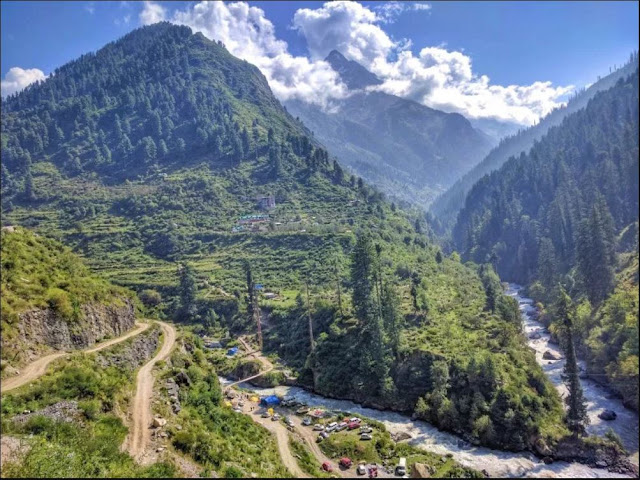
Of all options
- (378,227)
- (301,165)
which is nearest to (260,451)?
(378,227)

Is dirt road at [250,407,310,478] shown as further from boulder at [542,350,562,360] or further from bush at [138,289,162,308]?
boulder at [542,350,562,360]

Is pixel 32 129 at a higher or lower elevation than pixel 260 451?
higher

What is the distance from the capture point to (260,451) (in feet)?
94.6

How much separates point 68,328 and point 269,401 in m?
28.8

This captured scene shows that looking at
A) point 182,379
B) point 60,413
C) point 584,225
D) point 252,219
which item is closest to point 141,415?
point 60,413

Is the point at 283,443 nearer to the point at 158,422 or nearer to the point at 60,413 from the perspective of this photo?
the point at 158,422

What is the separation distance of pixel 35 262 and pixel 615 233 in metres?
79.3

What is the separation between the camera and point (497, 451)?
3956 cm

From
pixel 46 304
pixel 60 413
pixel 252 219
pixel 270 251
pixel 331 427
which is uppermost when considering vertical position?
pixel 252 219

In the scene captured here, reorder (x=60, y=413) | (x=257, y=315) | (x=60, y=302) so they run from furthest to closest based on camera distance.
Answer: (x=257, y=315) < (x=60, y=302) < (x=60, y=413)

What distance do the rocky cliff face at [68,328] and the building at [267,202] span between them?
3313 inches

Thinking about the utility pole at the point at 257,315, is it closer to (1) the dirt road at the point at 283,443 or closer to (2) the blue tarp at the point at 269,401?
(2) the blue tarp at the point at 269,401

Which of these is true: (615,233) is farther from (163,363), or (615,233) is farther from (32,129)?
(32,129)

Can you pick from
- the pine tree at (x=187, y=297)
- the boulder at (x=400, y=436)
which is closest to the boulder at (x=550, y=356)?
the boulder at (x=400, y=436)
